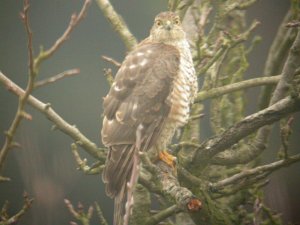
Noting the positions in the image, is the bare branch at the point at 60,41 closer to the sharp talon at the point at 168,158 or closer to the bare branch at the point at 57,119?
the bare branch at the point at 57,119

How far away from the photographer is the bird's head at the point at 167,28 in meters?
1.67

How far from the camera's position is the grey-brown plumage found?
4.93 ft

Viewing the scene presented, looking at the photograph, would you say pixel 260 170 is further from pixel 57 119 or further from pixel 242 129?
pixel 57 119

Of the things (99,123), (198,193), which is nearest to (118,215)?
(198,193)

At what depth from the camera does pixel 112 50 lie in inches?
85.7

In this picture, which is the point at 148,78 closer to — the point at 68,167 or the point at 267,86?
the point at 267,86

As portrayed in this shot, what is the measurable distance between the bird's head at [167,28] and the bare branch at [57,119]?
0.48 meters

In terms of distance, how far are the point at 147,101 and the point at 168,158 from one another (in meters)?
0.21

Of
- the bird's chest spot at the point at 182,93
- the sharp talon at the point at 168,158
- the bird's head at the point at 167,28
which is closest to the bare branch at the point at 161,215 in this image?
the sharp talon at the point at 168,158

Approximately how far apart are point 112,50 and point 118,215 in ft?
3.26

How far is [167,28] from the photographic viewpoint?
168 centimetres

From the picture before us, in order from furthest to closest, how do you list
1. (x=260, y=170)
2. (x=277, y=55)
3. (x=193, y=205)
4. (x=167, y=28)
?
(x=277, y=55) → (x=167, y=28) → (x=260, y=170) → (x=193, y=205)

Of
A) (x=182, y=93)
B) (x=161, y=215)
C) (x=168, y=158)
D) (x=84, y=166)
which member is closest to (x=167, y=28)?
(x=182, y=93)

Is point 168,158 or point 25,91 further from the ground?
point 25,91
